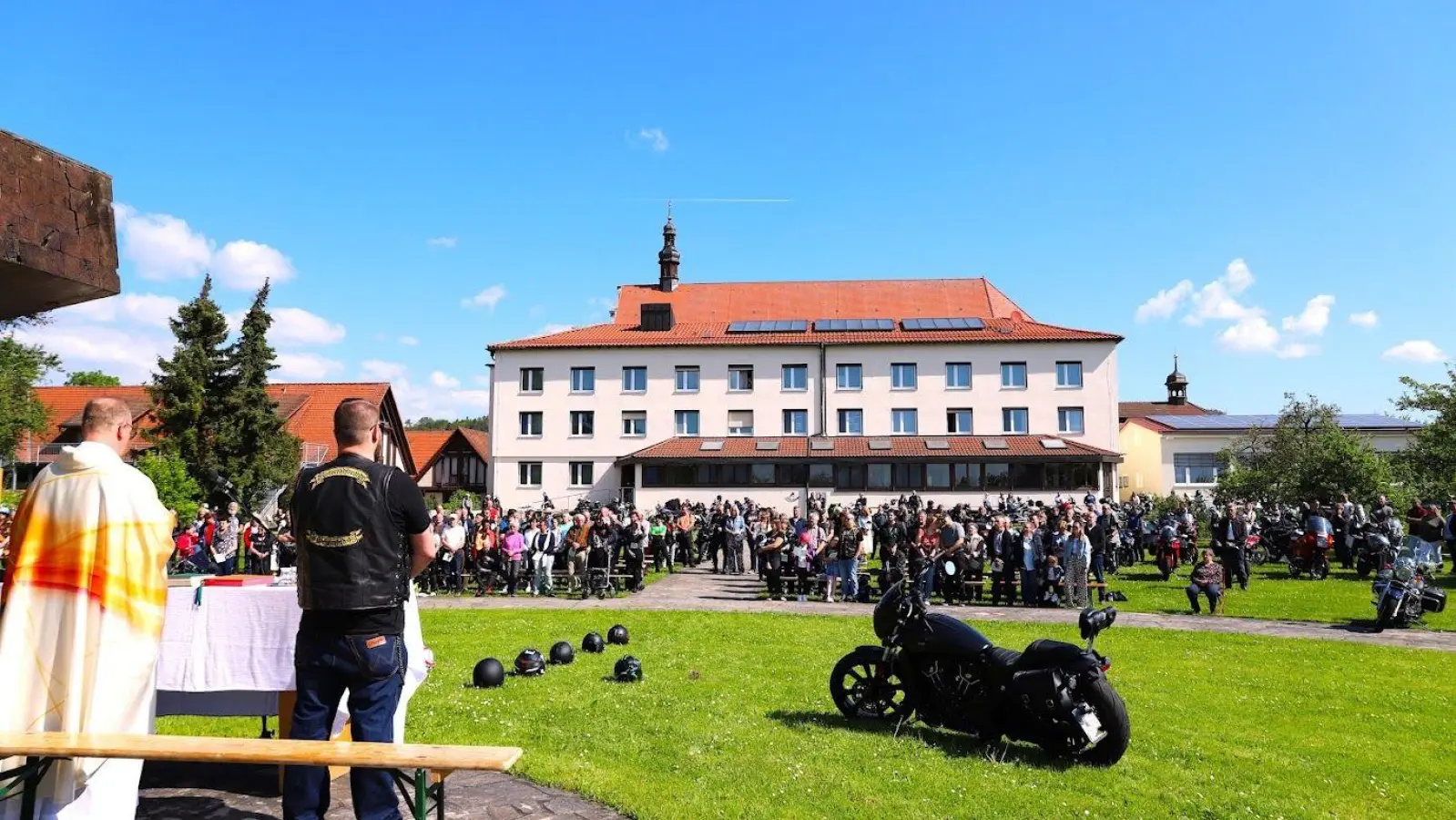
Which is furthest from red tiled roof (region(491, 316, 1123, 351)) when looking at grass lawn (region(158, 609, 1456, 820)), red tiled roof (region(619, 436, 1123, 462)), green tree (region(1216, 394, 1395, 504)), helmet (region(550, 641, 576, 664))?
helmet (region(550, 641, 576, 664))

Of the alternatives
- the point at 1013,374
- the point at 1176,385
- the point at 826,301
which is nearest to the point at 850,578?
the point at 1013,374

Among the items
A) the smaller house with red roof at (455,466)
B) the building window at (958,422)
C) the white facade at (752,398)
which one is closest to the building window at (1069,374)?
the white facade at (752,398)

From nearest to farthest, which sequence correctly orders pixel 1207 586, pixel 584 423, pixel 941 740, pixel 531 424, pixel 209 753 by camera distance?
pixel 209 753, pixel 941 740, pixel 1207 586, pixel 584 423, pixel 531 424

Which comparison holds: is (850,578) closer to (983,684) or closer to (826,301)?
(983,684)

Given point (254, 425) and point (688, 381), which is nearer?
point (254, 425)

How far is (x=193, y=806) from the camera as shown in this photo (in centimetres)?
498

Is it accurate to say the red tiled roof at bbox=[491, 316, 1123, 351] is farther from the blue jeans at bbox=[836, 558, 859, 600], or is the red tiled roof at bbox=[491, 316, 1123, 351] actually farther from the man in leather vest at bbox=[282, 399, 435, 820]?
the man in leather vest at bbox=[282, 399, 435, 820]

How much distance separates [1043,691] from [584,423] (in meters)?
40.7

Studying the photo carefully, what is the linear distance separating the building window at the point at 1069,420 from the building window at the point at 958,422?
4.21 m

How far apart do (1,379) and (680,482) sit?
109 ft

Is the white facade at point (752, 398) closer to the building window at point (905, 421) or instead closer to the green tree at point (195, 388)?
the building window at point (905, 421)

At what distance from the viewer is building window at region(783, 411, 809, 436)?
147 feet

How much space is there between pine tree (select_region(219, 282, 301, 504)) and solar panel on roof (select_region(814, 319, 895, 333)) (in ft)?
84.1

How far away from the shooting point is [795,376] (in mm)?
45188
